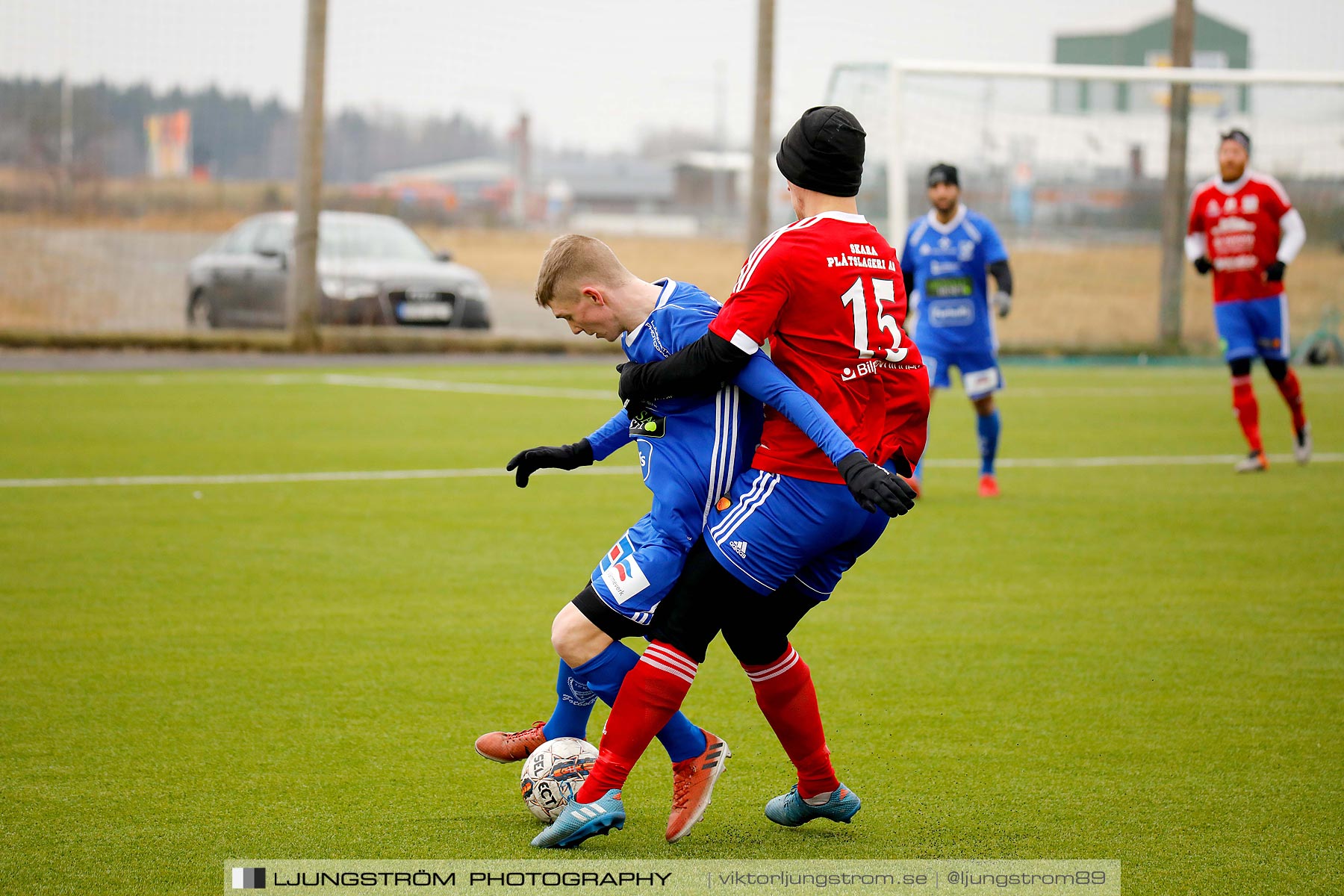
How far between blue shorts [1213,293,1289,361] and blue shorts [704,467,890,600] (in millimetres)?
8282

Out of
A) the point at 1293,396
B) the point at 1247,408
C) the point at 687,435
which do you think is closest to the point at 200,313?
the point at 1247,408

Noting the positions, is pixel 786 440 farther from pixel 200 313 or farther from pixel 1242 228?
pixel 200 313

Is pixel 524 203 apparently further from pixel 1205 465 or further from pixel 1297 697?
pixel 1297 697

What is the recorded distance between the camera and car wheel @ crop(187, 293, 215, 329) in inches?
757

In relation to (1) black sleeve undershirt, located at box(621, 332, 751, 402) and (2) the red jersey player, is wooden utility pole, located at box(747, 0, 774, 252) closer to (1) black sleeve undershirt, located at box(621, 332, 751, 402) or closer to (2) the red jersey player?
(2) the red jersey player

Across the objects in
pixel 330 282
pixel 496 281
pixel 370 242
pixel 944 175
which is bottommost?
pixel 330 282

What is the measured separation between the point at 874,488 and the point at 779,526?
374 millimetres

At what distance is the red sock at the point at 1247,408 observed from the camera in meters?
10.5

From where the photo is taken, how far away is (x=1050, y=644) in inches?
225

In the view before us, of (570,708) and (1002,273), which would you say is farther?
(1002,273)

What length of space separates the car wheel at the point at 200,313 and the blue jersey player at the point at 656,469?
662 inches

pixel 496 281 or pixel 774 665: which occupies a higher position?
pixel 496 281

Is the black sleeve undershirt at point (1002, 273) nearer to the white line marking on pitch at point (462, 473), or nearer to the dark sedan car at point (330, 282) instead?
the white line marking on pitch at point (462, 473)

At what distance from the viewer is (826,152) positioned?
3512mm
